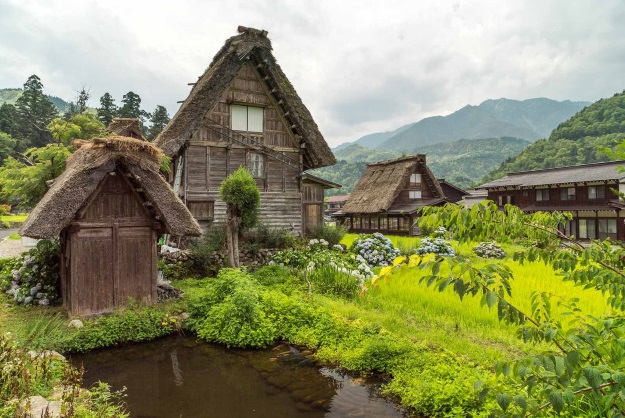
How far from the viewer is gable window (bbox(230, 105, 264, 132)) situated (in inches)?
679

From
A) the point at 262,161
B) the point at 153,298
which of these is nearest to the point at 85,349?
the point at 153,298

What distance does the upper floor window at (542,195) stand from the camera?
33484 mm

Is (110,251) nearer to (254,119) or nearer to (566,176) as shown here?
(254,119)

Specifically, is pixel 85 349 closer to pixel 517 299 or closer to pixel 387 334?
pixel 387 334

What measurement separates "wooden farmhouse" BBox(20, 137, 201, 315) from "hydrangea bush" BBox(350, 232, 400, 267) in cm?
875

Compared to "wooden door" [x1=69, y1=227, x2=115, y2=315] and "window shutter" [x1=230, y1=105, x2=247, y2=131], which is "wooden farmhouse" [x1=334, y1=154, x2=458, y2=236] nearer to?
"window shutter" [x1=230, y1=105, x2=247, y2=131]

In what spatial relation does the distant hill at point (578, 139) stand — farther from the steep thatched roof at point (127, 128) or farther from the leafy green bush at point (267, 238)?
the steep thatched roof at point (127, 128)

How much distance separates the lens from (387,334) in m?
7.58

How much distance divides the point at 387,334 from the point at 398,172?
2810 cm

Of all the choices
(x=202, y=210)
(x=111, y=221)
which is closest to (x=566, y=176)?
(x=202, y=210)

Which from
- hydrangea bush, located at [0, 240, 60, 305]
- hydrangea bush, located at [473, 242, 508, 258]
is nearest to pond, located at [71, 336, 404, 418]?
hydrangea bush, located at [0, 240, 60, 305]

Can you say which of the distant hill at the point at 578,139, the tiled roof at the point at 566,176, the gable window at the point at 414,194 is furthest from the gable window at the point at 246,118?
the distant hill at the point at 578,139

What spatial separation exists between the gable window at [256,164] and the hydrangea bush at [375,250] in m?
5.62

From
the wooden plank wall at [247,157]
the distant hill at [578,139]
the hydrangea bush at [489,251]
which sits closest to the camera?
the wooden plank wall at [247,157]
